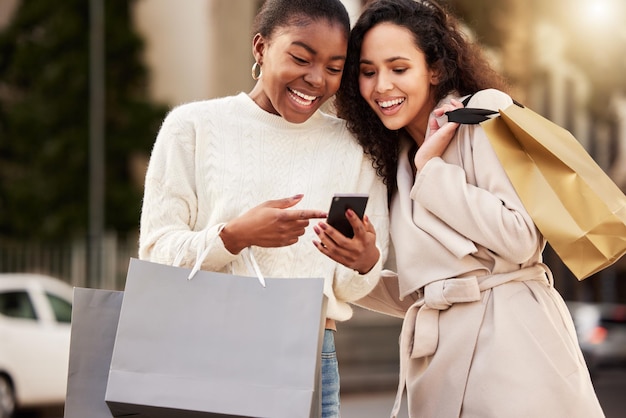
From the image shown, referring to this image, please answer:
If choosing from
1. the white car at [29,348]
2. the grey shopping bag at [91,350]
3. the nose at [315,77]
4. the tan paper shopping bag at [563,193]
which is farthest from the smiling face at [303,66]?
the white car at [29,348]

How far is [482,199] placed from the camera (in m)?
3.00

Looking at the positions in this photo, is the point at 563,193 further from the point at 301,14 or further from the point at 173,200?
the point at 173,200

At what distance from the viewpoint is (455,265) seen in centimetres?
309

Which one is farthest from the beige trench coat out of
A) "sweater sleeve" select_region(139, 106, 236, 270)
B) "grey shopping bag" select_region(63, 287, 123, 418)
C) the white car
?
the white car

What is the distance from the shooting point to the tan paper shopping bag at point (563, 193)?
9.79 feet

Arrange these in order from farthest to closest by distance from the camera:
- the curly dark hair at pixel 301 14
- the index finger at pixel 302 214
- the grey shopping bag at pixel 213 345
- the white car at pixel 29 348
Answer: the white car at pixel 29 348
the curly dark hair at pixel 301 14
the index finger at pixel 302 214
the grey shopping bag at pixel 213 345

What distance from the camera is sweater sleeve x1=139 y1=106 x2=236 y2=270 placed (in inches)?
114

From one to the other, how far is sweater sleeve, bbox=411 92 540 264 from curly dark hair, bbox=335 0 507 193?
0.59 feet

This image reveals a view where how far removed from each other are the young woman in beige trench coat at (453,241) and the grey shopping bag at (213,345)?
0.57m

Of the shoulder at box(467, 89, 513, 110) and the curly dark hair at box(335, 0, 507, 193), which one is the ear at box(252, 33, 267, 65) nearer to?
the curly dark hair at box(335, 0, 507, 193)

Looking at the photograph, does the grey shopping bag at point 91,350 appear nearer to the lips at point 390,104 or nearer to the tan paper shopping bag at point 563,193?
the lips at point 390,104

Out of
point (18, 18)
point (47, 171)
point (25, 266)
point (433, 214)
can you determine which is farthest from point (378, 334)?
point (433, 214)

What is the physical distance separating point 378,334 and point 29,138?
27.0 feet

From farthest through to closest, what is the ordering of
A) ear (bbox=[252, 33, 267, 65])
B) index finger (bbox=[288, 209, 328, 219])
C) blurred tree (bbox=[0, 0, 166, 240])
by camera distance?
blurred tree (bbox=[0, 0, 166, 240]) → ear (bbox=[252, 33, 267, 65]) → index finger (bbox=[288, 209, 328, 219])
